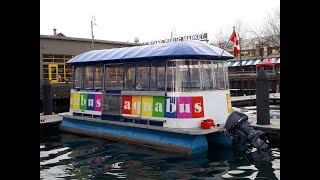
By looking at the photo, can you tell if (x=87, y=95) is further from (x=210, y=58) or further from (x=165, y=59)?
(x=210, y=58)

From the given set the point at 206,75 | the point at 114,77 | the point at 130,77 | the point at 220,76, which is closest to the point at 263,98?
the point at 220,76

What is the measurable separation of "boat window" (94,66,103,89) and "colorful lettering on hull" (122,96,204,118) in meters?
2.06

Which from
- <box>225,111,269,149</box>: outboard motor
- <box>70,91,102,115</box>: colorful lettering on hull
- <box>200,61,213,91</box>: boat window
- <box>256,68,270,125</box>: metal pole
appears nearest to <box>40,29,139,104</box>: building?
<box>70,91,102,115</box>: colorful lettering on hull

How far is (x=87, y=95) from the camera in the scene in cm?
1342

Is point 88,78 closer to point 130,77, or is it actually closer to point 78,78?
point 78,78

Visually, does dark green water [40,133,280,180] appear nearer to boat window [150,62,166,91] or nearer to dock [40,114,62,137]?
boat window [150,62,166,91]

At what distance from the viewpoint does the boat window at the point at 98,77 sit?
42.6ft

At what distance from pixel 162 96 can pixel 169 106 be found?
43 cm

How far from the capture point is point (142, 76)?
11.6 metres

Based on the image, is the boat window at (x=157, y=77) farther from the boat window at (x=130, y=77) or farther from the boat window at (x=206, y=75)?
the boat window at (x=206, y=75)
